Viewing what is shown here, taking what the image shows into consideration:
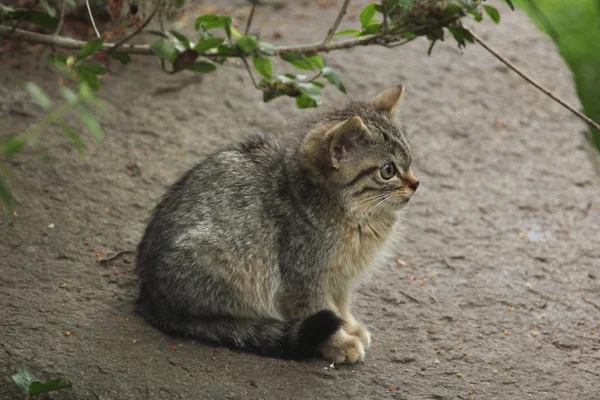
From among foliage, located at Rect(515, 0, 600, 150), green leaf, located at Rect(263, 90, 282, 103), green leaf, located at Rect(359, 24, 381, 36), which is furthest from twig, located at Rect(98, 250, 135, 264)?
foliage, located at Rect(515, 0, 600, 150)

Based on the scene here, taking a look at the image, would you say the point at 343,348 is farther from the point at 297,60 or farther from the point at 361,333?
the point at 297,60

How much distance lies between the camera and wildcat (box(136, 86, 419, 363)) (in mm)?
4391

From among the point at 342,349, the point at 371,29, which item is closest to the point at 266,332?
the point at 342,349

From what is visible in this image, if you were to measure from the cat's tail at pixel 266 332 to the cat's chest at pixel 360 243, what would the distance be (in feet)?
1.19

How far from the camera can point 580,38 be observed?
946 cm

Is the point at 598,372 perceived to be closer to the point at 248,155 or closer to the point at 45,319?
the point at 248,155

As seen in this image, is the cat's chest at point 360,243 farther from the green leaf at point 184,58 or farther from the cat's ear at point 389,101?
the green leaf at point 184,58

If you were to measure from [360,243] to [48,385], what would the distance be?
72.3 inches

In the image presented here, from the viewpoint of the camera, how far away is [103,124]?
22.2 ft

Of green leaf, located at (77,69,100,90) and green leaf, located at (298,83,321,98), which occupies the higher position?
green leaf, located at (77,69,100,90)

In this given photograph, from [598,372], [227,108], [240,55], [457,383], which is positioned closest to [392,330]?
[457,383]

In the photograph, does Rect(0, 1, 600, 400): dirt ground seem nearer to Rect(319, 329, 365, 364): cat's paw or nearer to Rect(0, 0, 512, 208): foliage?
Rect(319, 329, 365, 364): cat's paw

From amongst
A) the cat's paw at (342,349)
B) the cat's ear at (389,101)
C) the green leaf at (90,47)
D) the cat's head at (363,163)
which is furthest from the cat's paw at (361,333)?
the green leaf at (90,47)

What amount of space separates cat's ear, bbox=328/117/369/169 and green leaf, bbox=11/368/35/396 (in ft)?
6.15
